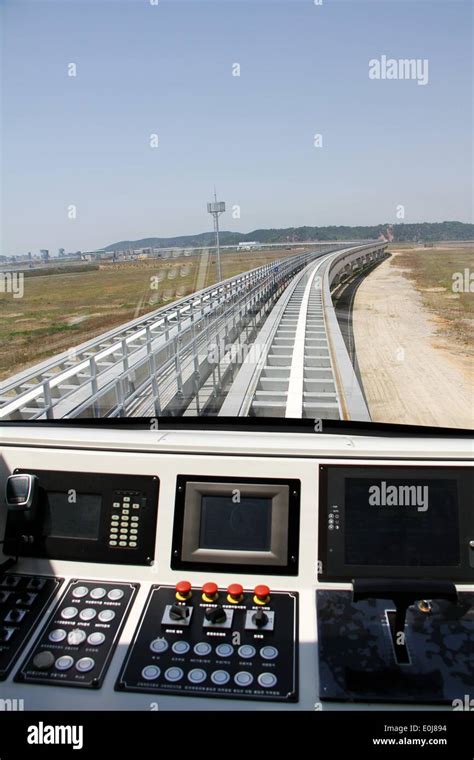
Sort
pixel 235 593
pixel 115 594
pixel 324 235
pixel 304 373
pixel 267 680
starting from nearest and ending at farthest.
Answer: pixel 267 680, pixel 235 593, pixel 115 594, pixel 304 373, pixel 324 235

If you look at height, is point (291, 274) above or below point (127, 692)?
above

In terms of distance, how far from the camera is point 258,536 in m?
2.07

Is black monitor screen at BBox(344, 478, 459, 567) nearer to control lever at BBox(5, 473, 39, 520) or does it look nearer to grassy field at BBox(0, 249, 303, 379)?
grassy field at BBox(0, 249, 303, 379)

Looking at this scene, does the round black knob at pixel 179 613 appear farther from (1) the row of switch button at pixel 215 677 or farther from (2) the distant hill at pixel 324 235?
(2) the distant hill at pixel 324 235

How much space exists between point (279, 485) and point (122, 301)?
3.08ft

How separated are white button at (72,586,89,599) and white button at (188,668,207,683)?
0.57m

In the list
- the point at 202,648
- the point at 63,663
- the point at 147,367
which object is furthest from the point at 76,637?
the point at 147,367

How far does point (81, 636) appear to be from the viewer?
1837mm

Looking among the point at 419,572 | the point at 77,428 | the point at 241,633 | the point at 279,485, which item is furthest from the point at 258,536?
the point at 77,428

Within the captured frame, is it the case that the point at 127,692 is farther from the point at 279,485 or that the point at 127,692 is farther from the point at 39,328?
the point at 39,328

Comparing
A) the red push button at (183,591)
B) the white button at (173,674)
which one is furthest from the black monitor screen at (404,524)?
the white button at (173,674)

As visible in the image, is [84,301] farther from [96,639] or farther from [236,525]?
[96,639]

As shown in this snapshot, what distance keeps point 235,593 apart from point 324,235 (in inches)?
61.1

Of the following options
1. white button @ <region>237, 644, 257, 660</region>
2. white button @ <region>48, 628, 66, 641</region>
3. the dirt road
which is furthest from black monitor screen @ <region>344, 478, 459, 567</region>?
white button @ <region>48, 628, 66, 641</region>
